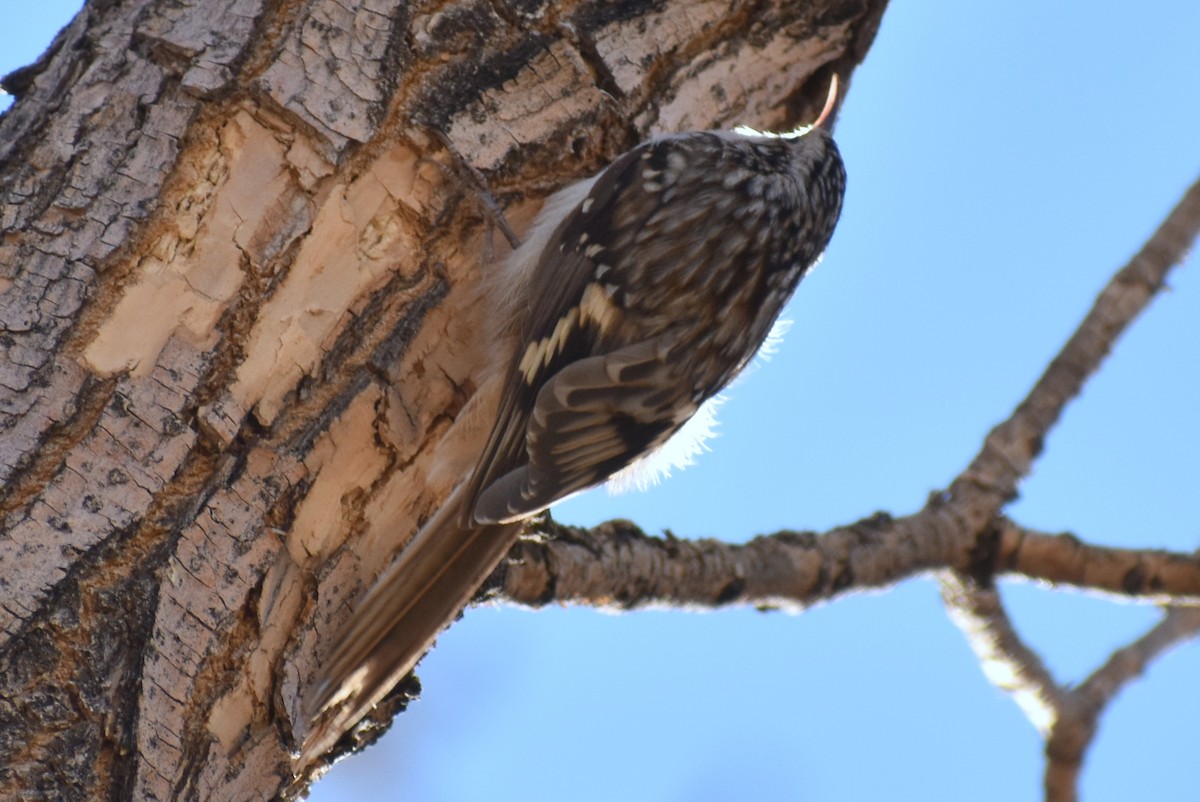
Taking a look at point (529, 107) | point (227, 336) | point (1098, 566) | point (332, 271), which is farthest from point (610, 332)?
point (1098, 566)

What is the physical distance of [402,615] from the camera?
1.81 meters

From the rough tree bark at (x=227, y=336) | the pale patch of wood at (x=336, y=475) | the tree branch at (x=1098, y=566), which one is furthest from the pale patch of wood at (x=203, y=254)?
the tree branch at (x=1098, y=566)

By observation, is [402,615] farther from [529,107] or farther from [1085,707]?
[1085,707]

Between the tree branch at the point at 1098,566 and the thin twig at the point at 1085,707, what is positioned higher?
the tree branch at the point at 1098,566

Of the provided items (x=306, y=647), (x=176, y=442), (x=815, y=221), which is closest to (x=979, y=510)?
(x=815, y=221)

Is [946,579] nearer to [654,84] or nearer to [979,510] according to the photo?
[979,510]

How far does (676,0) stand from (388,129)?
0.62m

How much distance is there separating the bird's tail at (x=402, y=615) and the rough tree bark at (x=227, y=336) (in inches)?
1.5

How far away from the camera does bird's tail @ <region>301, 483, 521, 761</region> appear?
1.76 m

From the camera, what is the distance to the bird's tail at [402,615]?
5.79 ft

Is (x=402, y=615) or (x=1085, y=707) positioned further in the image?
(x=1085, y=707)

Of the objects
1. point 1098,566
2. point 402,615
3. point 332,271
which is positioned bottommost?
point 402,615

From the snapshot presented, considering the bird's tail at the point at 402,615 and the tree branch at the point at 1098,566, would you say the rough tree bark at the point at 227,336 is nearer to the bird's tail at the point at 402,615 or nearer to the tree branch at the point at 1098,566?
the bird's tail at the point at 402,615

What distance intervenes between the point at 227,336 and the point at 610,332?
2.30ft
